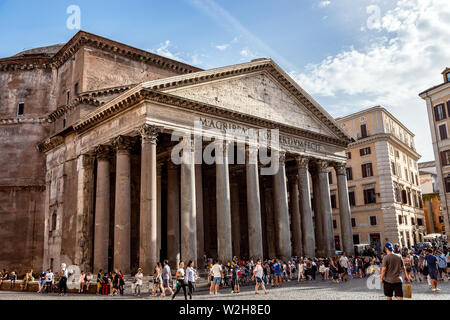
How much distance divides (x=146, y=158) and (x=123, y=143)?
2.08 m

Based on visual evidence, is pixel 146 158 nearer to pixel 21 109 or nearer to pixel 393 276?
pixel 393 276

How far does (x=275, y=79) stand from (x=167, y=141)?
276 inches

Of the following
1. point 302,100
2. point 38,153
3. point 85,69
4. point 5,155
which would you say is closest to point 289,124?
point 302,100

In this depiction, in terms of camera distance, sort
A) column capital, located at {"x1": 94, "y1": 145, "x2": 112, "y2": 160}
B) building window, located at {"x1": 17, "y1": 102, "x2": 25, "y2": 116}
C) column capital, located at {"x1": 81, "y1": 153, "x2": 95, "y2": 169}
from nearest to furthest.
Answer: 1. column capital, located at {"x1": 94, "y1": 145, "x2": 112, "y2": 160}
2. column capital, located at {"x1": 81, "y1": 153, "x2": 95, "y2": 169}
3. building window, located at {"x1": 17, "y1": 102, "x2": 25, "y2": 116}

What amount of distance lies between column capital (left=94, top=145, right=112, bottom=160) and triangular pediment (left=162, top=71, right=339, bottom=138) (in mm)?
4528

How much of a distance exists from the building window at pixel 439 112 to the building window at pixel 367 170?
7.50 meters

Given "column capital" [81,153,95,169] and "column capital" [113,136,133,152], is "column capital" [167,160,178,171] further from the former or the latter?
"column capital" [81,153,95,169]

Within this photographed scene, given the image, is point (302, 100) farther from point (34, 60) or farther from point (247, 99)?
point (34, 60)

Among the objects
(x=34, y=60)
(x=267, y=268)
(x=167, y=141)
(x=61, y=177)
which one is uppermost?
(x=34, y=60)

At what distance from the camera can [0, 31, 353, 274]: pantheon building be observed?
17.2 m

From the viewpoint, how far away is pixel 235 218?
26359mm

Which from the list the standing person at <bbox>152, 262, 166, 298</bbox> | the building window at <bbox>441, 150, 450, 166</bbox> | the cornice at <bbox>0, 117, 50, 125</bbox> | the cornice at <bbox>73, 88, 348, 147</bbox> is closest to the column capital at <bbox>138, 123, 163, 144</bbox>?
the cornice at <bbox>73, 88, 348, 147</bbox>

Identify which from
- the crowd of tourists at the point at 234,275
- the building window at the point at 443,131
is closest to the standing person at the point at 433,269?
the crowd of tourists at the point at 234,275

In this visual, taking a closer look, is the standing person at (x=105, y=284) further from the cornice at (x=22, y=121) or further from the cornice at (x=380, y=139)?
the cornice at (x=380, y=139)
